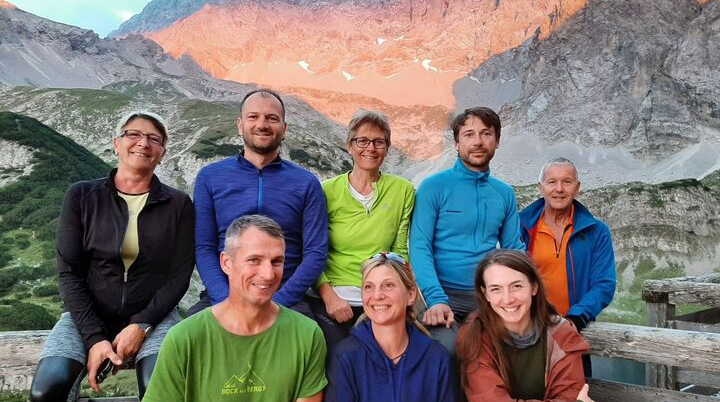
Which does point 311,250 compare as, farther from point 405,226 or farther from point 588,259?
point 588,259

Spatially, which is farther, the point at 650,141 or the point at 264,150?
the point at 650,141

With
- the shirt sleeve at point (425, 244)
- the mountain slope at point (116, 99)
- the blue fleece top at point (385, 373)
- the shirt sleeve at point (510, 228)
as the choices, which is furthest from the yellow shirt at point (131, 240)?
the mountain slope at point (116, 99)

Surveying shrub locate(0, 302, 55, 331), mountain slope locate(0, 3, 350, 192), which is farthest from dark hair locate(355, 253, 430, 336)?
mountain slope locate(0, 3, 350, 192)

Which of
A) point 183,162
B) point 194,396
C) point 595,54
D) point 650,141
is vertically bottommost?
point 194,396

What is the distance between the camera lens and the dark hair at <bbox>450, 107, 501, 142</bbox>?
15.4 ft

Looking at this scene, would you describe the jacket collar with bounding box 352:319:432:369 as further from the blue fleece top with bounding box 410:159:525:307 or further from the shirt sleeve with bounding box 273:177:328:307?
the blue fleece top with bounding box 410:159:525:307

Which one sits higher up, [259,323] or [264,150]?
[264,150]

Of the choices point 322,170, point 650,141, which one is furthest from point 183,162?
point 650,141

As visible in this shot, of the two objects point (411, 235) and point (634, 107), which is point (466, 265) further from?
point (634, 107)

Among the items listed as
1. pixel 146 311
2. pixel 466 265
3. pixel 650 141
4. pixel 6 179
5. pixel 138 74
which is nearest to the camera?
pixel 146 311

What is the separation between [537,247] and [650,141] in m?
110

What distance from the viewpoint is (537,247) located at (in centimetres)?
494

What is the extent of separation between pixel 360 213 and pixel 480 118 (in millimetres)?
1288

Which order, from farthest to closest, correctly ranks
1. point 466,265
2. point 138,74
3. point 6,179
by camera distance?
point 138,74, point 6,179, point 466,265
